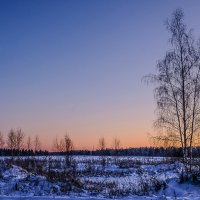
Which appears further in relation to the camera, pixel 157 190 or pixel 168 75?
pixel 168 75

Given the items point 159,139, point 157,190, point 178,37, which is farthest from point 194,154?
point 157,190

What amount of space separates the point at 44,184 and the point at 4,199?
570cm

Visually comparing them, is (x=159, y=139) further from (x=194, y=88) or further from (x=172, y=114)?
(x=194, y=88)

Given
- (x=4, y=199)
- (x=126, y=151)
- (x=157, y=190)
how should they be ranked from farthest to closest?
(x=126, y=151) < (x=157, y=190) < (x=4, y=199)

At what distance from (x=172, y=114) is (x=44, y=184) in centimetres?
724

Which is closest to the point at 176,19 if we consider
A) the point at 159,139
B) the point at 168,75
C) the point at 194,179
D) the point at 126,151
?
the point at 168,75

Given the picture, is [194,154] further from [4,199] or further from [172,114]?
[4,199]

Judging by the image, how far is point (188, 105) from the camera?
18.2 m

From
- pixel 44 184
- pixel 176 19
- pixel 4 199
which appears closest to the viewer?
pixel 4 199

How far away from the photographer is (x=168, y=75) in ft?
62.1

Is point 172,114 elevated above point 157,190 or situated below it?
above

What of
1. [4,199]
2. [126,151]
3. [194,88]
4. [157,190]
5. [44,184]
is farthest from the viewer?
[126,151]

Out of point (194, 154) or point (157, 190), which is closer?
point (157, 190)

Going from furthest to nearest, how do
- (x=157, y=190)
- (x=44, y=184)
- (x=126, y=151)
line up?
(x=126, y=151), (x=44, y=184), (x=157, y=190)
